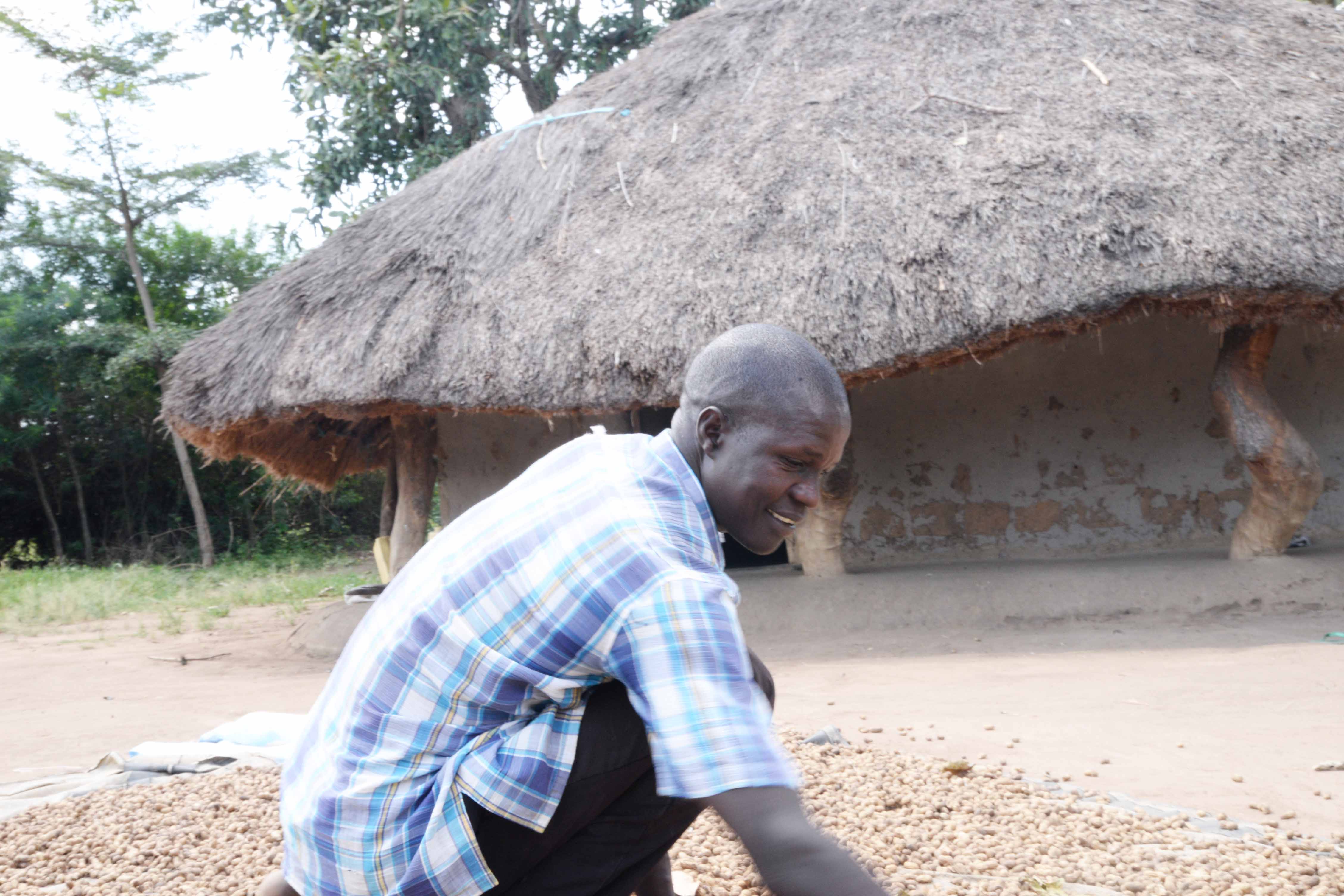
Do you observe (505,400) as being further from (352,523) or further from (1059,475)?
(352,523)

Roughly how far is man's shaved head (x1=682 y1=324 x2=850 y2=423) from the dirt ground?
183 centimetres

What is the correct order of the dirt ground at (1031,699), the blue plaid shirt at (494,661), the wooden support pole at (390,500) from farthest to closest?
the wooden support pole at (390,500) < the dirt ground at (1031,699) < the blue plaid shirt at (494,661)

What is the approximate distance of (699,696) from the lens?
1116mm

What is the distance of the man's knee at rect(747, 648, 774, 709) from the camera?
1.68 meters

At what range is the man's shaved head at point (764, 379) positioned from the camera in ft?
4.56

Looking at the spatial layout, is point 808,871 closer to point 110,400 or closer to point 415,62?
point 415,62

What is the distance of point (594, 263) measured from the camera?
5.81m

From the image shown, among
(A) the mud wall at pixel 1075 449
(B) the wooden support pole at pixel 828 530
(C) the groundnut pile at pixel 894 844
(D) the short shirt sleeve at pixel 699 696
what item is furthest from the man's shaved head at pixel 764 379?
(A) the mud wall at pixel 1075 449

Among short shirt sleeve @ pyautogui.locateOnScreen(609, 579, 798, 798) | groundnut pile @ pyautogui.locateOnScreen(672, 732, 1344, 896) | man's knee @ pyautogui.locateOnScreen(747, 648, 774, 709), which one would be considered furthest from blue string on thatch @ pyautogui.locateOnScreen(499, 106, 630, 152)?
short shirt sleeve @ pyautogui.locateOnScreen(609, 579, 798, 798)

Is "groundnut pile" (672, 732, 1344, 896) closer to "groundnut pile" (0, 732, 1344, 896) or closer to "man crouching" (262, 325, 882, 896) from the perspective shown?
"groundnut pile" (0, 732, 1344, 896)

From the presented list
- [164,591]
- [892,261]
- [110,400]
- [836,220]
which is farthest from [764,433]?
[110,400]

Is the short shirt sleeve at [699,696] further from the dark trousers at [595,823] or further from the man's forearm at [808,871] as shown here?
the dark trousers at [595,823]

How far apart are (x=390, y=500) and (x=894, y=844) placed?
5475 millimetres

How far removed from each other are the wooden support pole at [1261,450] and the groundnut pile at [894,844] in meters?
3.14
